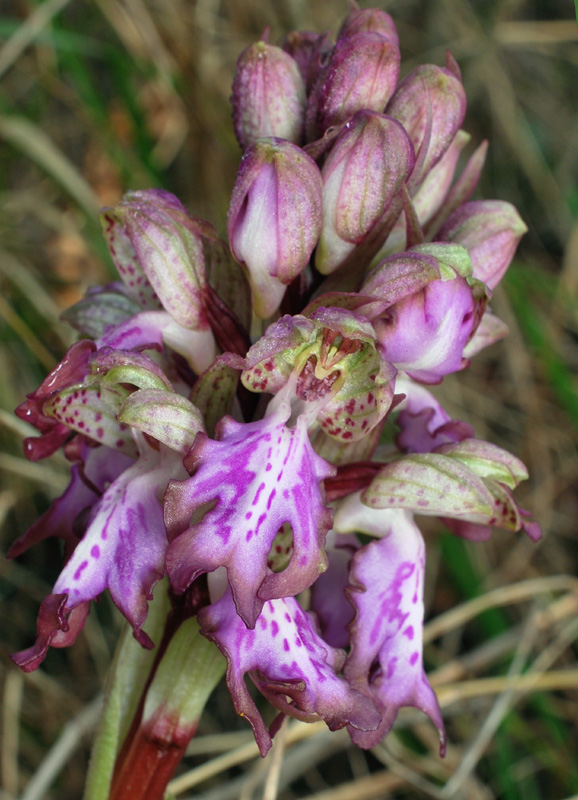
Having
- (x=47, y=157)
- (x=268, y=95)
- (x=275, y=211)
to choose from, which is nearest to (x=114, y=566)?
(x=275, y=211)

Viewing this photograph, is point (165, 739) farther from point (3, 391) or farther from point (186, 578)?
point (3, 391)

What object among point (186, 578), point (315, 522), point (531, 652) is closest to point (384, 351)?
point (315, 522)

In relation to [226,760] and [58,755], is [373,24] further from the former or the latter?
[58,755]

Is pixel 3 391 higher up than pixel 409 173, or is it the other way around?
pixel 409 173

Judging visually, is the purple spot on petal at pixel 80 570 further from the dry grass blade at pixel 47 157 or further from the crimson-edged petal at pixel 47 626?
the dry grass blade at pixel 47 157

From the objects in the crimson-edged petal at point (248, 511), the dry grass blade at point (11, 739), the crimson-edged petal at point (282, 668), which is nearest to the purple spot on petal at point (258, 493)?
the crimson-edged petal at point (248, 511)
